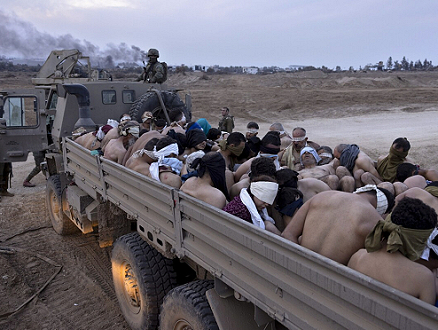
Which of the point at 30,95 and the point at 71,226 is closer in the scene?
the point at 71,226

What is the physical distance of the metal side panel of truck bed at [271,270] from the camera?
1.74 metres

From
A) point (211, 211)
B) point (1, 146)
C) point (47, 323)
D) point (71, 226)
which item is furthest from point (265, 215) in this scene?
point (1, 146)

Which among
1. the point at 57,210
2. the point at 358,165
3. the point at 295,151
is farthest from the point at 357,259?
the point at 57,210

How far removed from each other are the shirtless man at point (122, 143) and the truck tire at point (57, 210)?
5.21 feet

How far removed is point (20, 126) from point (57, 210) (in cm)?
172

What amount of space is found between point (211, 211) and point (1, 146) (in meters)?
5.84

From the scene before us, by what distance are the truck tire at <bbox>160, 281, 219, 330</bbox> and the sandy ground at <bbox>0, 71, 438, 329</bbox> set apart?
134cm

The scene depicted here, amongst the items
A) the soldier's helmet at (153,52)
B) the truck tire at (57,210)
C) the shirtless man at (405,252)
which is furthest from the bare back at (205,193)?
the soldier's helmet at (153,52)

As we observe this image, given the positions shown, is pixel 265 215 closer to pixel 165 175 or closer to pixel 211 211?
pixel 211 211

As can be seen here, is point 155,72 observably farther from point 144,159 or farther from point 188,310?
point 188,310

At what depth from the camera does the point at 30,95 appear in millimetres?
7383

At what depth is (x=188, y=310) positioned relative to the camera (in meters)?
2.99

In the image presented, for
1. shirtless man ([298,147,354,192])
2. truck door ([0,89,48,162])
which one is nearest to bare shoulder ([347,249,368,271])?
shirtless man ([298,147,354,192])

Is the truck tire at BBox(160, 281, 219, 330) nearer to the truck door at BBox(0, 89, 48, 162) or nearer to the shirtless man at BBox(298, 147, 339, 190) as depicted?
the shirtless man at BBox(298, 147, 339, 190)
